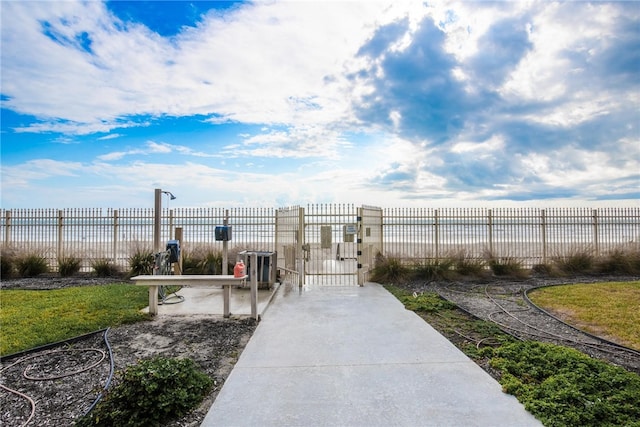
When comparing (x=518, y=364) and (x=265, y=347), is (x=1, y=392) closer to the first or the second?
(x=265, y=347)

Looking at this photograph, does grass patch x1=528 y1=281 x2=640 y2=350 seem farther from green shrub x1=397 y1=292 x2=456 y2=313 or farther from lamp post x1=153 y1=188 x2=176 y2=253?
lamp post x1=153 y1=188 x2=176 y2=253

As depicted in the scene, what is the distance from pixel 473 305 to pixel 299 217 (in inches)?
187

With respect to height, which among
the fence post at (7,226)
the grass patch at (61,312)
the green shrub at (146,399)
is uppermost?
the fence post at (7,226)

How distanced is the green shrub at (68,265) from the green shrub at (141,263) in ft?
8.12

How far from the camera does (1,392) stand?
366cm

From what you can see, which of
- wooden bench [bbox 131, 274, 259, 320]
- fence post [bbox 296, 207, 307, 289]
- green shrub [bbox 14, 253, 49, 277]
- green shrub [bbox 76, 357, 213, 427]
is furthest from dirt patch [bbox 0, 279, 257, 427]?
green shrub [bbox 14, 253, 49, 277]

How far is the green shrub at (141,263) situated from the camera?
428 inches

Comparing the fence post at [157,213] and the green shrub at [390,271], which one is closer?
the fence post at [157,213]

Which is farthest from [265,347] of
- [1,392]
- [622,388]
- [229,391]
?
[622,388]

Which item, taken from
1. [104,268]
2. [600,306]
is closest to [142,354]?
[104,268]

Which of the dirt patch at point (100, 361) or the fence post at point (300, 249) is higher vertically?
the fence post at point (300, 249)

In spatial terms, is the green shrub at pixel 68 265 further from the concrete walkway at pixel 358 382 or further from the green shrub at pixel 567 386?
the green shrub at pixel 567 386

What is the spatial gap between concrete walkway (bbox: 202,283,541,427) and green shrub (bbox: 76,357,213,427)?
1.05ft

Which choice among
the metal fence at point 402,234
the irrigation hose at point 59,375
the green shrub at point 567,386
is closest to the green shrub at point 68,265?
the metal fence at point 402,234
